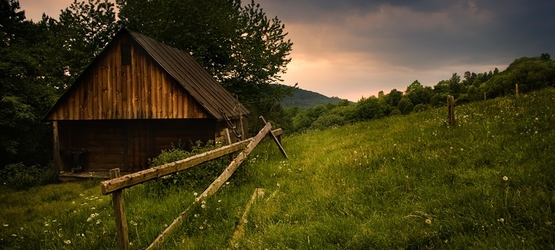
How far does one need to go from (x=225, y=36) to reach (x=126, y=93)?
11.5 meters

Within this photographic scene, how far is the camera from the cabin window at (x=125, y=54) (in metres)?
15.4

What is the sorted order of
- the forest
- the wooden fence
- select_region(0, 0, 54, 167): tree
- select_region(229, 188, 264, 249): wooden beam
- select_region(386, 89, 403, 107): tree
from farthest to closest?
select_region(386, 89, 403, 107): tree
the forest
select_region(0, 0, 54, 167): tree
select_region(229, 188, 264, 249): wooden beam
the wooden fence

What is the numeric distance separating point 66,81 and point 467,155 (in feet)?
94.4

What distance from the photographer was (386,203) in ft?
14.9

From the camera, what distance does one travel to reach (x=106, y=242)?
4.98 metres

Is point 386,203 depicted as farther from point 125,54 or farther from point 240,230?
point 125,54

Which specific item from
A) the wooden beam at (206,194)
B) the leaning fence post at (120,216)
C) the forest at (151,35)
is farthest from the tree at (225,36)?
the leaning fence post at (120,216)

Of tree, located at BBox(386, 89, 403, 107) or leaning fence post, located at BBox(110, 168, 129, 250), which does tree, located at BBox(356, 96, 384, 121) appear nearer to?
tree, located at BBox(386, 89, 403, 107)

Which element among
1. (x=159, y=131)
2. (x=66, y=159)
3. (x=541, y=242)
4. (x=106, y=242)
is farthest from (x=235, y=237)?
(x=66, y=159)

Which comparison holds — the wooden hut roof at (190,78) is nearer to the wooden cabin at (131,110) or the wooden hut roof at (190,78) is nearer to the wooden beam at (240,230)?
the wooden cabin at (131,110)

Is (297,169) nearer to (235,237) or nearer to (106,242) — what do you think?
(235,237)

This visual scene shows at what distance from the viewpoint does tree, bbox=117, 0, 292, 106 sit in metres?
24.0

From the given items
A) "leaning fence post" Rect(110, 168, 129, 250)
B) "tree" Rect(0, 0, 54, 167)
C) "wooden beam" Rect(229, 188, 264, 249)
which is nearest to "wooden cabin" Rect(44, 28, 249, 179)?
"tree" Rect(0, 0, 54, 167)

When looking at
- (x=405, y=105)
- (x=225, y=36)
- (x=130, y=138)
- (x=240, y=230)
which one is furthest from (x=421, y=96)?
(x=240, y=230)
